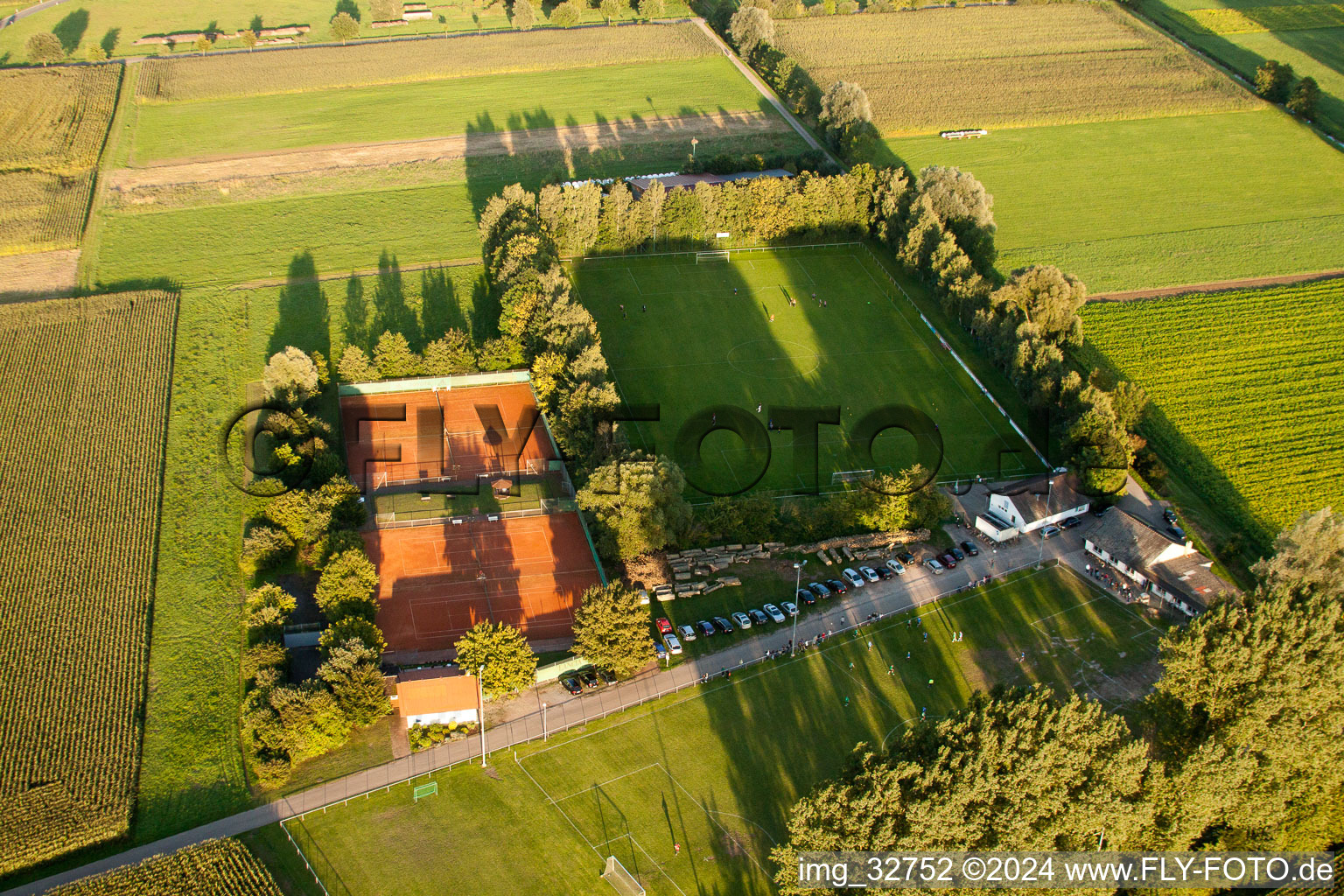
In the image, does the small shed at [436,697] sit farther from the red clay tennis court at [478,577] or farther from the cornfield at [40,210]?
the cornfield at [40,210]

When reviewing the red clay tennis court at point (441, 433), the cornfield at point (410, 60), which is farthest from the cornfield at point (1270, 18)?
the red clay tennis court at point (441, 433)

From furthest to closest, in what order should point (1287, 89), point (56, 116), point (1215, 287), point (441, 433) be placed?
point (1287, 89) → point (56, 116) → point (1215, 287) → point (441, 433)

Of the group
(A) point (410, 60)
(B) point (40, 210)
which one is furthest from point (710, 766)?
(A) point (410, 60)

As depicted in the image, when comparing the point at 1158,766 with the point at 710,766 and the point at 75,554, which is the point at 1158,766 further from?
the point at 75,554

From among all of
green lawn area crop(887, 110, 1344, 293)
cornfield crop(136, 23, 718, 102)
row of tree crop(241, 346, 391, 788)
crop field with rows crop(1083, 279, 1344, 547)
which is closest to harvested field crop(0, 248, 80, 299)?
row of tree crop(241, 346, 391, 788)

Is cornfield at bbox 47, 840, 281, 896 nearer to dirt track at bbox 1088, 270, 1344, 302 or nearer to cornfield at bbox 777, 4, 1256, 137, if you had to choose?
dirt track at bbox 1088, 270, 1344, 302

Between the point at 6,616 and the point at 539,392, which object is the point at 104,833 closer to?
the point at 6,616

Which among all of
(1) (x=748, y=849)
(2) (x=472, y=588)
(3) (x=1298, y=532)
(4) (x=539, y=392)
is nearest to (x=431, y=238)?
(4) (x=539, y=392)
